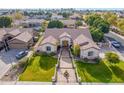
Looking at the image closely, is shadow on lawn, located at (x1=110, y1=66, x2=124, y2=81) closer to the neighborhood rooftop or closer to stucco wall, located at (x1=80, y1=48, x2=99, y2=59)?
stucco wall, located at (x1=80, y1=48, x2=99, y2=59)

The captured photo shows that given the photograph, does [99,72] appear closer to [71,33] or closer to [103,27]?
[71,33]

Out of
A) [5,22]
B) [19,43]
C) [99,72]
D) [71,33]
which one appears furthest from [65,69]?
[5,22]

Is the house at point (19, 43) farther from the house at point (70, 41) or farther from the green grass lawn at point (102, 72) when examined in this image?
the green grass lawn at point (102, 72)

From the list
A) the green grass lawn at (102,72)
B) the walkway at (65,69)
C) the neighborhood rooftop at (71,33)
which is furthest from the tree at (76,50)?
the neighborhood rooftop at (71,33)

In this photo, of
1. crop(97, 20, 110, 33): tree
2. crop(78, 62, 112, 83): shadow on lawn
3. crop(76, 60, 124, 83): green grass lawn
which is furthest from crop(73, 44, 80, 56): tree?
crop(97, 20, 110, 33): tree

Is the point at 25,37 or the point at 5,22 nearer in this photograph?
the point at 25,37
